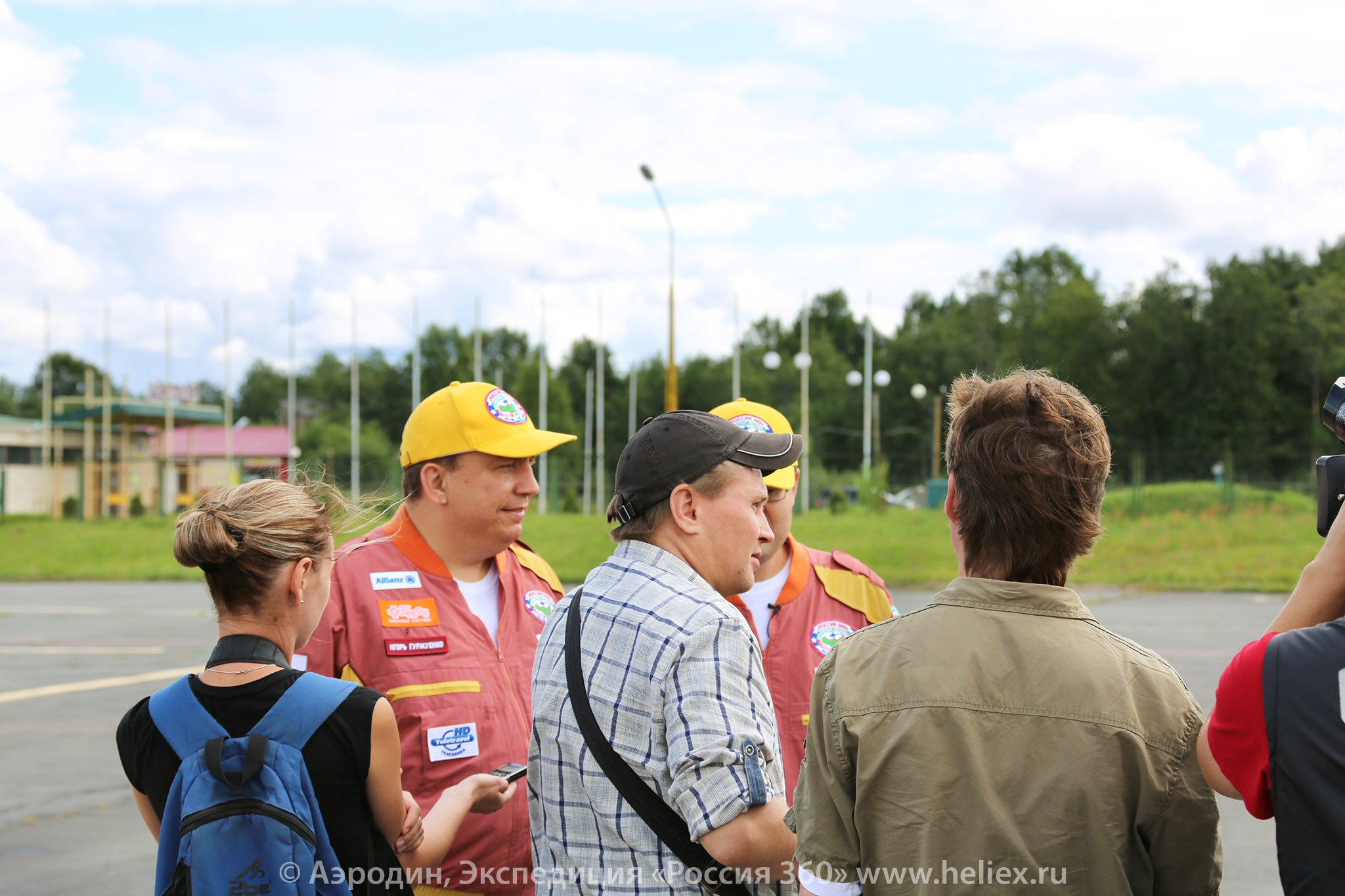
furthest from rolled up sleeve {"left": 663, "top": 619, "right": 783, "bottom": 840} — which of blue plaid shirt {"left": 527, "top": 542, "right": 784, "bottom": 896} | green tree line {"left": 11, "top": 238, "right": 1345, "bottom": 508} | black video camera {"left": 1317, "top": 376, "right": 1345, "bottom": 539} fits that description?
green tree line {"left": 11, "top": 238, "right": 1345, "bottom": 508}

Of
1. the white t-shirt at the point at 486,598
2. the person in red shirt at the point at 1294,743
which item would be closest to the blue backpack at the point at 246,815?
the white t-shirt at the point at 486,598

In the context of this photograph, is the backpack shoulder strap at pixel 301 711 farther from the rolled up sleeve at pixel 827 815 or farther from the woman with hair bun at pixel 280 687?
the rolled up sleeve at pixel 827 815

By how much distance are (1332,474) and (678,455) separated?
3.94 feet

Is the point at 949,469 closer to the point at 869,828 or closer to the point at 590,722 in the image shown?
the point at 869,828

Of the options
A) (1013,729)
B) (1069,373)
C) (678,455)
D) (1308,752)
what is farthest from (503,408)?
(1069,373)

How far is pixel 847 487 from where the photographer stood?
142 ft

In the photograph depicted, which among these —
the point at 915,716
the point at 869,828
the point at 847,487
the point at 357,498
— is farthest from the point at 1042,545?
the point at 847,487

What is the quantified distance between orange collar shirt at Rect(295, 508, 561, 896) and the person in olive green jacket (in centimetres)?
136

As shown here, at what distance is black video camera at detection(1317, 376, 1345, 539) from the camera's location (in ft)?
5.63

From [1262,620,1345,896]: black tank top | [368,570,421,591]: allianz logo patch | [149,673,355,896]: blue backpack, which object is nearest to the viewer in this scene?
[1262,620,1345,896]: black tank top

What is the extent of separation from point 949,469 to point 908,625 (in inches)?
11.9

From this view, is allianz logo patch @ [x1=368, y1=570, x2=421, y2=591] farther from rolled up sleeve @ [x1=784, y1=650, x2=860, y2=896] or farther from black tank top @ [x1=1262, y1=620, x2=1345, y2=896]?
black tank top @ [x1=1262, y1=620, x2=1345, y2=896]

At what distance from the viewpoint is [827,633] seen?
3.39m

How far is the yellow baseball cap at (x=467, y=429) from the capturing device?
3.43 m
